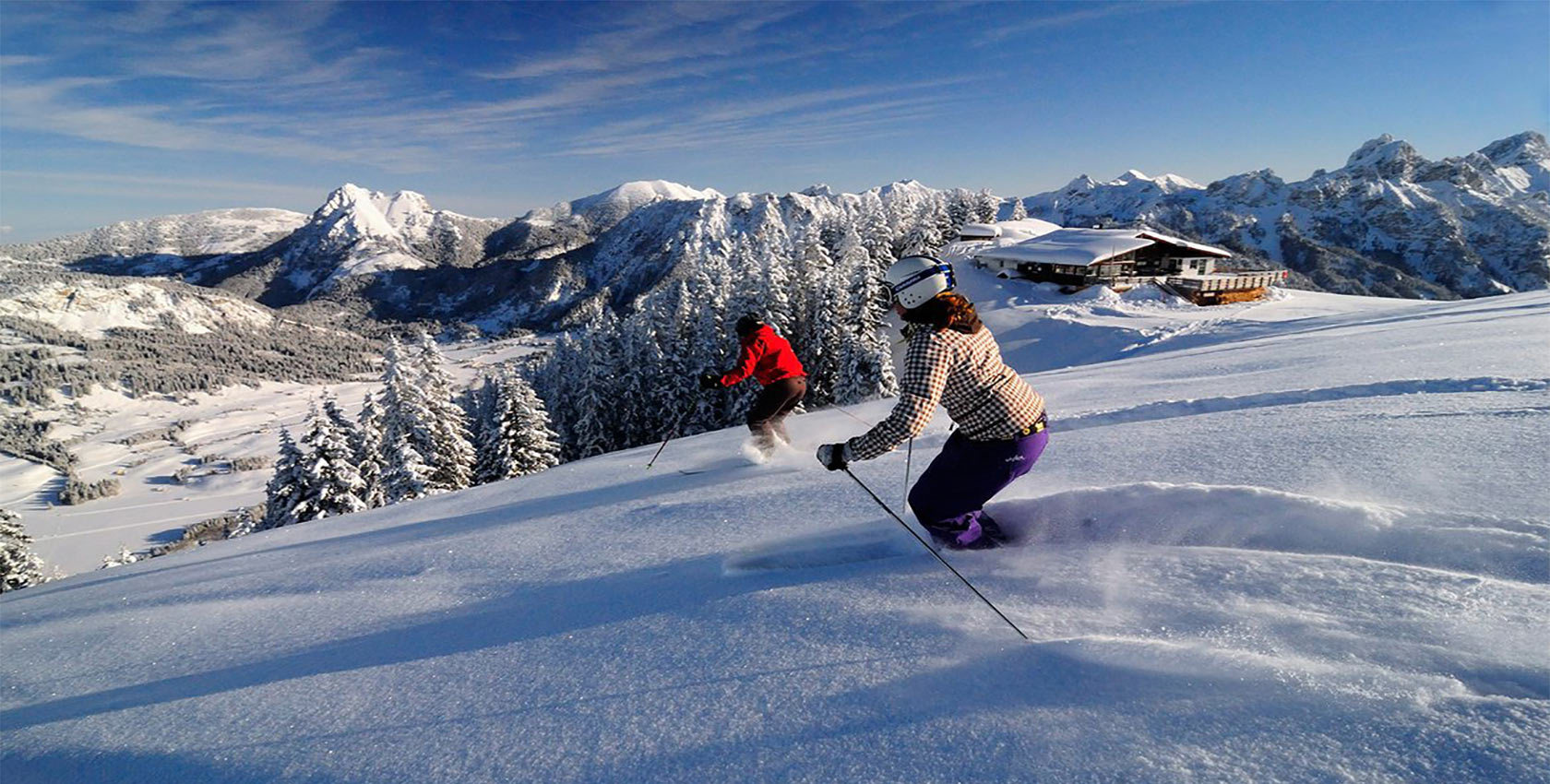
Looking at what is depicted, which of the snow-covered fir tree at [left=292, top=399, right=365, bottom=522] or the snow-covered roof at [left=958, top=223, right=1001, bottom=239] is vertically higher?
the snow-covered roof at [left=958, top=223, right=1001, bottom=239]

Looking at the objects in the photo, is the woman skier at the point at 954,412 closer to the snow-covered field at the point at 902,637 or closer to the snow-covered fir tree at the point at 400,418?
the snow-covered field at the point at 902,637

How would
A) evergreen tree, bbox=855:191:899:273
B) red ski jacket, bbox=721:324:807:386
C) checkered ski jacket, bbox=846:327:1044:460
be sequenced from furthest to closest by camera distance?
evergreen tree, bbox=855:191:899:273 → red ski jacket, bbox=721:324:807:386 → checkered ski jacket, bbox=846:327:1044:460

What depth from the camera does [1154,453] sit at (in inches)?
209

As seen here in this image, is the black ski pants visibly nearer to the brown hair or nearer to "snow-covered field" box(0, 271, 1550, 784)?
"snow-covered field" box(0, 271, 1550, 784)

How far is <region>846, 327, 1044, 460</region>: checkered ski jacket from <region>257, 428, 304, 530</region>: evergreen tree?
2522 centimetres

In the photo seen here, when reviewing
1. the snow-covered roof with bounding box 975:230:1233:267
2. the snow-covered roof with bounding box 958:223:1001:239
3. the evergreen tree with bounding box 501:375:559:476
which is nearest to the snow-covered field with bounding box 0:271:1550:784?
the evergreen tree with bounding box 501:375:559:476

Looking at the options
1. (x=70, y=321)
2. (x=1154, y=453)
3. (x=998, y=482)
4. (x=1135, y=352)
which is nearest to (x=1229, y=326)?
(x=1135, y=352)

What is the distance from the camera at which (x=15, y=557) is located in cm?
1806

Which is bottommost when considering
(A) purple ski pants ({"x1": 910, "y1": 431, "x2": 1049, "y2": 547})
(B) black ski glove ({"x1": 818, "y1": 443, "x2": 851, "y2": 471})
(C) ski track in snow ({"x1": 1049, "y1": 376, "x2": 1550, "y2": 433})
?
(C) ski track in snow ({"x1": 1049, "y1": 376, "x2": 1550, "y2": 433})

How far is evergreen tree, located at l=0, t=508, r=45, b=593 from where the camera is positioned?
693 inches

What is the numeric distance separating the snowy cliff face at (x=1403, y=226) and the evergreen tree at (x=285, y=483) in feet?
466

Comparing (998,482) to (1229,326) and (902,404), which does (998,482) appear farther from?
(1229,326)

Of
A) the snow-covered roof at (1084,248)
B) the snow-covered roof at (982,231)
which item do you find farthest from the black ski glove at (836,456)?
the snow-covered roof at (982,231)

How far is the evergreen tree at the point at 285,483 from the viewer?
21.7 m
